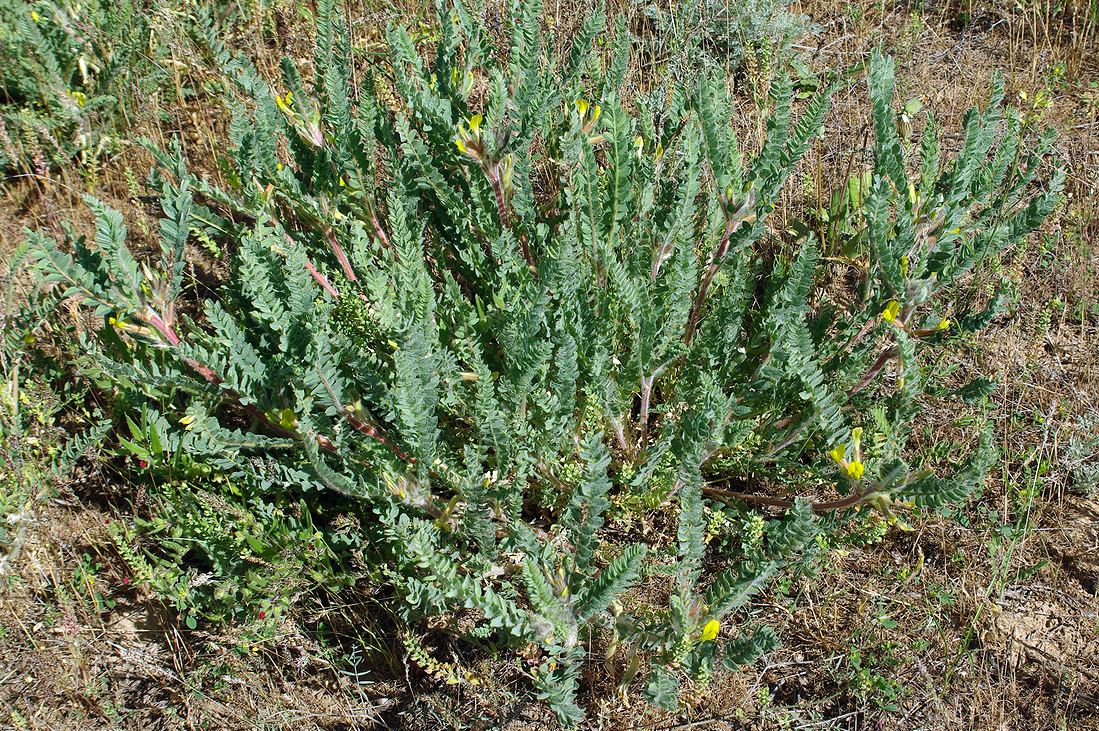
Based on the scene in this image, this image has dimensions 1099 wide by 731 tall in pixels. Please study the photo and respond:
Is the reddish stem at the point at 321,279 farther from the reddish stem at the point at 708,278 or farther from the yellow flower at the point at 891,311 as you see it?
the yellow flower at the point at 891,311

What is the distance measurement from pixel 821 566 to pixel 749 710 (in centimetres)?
45

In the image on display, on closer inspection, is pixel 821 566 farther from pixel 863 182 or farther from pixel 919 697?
pixel 863 182

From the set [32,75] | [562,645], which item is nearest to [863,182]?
[562,645]

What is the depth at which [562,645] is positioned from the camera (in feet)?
7.22

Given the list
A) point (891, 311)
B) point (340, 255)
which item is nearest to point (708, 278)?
point (891, 311)

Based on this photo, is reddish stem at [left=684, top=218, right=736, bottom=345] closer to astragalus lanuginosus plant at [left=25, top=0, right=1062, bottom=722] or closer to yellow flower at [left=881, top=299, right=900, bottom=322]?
→ astragalus lanuginosus plant at [left=25, top=0, right=1062, bottom=722]

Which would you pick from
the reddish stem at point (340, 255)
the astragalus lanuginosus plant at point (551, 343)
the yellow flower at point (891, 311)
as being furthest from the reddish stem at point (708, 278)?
the reddish stem at point (340, 255)

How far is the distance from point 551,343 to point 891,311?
33.4 inches

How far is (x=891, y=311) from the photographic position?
219 centimetres

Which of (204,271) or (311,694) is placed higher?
(204,271)

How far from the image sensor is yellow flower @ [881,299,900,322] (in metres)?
2.18

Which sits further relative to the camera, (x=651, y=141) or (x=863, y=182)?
(x=863, y=182)

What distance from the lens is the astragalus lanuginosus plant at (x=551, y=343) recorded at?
2.01 m

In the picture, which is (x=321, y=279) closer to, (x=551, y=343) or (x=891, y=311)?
(x=551, y=343)
